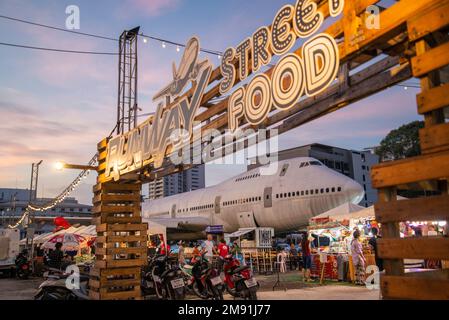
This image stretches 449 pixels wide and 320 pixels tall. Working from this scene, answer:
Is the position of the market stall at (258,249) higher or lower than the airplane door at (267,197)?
lower

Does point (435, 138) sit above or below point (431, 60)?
below

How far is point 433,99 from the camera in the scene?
3.46 meters

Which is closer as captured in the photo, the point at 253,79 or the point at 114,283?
the point at 253,79

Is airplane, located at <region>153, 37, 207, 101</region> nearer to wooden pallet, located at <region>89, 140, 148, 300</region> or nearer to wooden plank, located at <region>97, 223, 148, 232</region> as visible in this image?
wooden pallet, located at <region>89, 140, 148, 300</region>

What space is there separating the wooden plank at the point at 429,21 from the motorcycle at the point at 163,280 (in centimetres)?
760

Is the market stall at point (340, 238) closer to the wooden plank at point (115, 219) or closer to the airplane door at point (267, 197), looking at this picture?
the wooden plank at point (115, 219)

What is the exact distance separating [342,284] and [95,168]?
29.8ft

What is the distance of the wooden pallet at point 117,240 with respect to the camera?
9.46 meters

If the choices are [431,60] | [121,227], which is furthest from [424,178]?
[121,227]

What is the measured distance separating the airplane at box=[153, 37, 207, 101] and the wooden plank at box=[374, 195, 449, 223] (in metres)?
4.36

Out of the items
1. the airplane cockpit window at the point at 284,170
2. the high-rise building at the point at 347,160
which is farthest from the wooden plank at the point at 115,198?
the high-rise building at the point at 347,160

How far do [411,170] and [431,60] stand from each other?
1001mm

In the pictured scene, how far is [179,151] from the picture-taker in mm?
7508

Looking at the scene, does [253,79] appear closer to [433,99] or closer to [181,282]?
[433,99]
